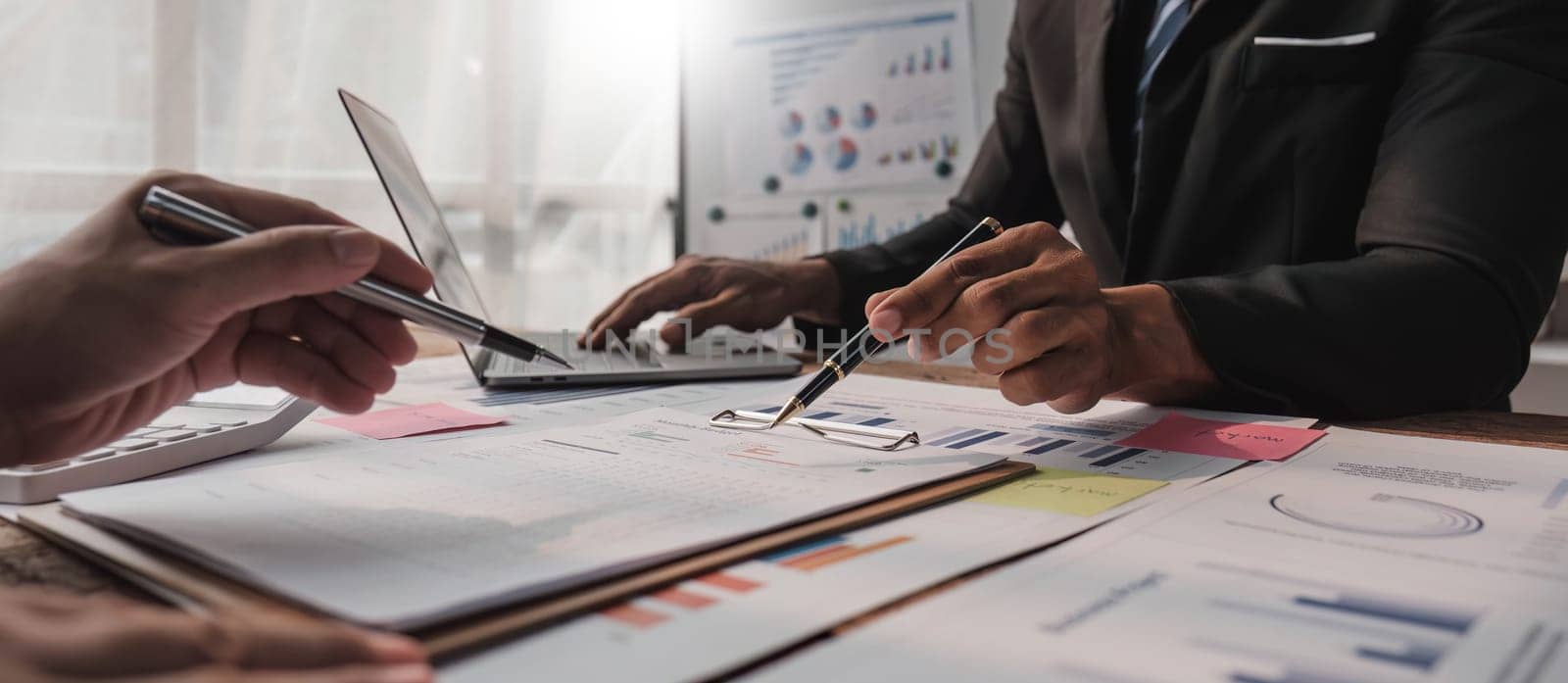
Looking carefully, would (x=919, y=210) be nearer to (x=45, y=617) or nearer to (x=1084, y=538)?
(x=1084, y=538)

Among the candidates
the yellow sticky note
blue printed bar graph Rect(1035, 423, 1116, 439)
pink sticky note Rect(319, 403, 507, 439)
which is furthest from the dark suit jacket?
pink sticky note Rect(319, 403, 507, 439)

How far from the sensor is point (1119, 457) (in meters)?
0.55

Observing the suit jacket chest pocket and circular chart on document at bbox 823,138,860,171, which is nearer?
the suit jacket chest pocket

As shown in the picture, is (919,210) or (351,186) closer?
(351,186)

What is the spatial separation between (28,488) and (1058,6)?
3.53 feet

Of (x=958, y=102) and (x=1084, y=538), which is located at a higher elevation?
(x=958, y=102)

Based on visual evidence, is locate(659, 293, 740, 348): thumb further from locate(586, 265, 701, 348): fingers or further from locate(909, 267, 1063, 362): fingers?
locate(909, 267, 1063, 362): fingers

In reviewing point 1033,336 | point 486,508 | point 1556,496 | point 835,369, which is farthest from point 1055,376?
point 486,508

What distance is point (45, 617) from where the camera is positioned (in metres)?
0.26

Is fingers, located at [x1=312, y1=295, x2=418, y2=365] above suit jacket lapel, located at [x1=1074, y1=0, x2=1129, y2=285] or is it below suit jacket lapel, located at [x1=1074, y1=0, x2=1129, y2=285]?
below

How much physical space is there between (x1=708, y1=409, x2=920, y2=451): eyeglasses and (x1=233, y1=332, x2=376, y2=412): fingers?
22cm

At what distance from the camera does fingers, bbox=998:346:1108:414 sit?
2.02 ft

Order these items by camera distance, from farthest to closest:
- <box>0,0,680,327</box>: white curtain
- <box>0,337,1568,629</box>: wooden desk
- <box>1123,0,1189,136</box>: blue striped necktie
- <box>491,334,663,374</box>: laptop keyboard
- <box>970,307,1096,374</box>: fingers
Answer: <box>0,0,680,327</box>: white curtain < <box>1123,0,1189,136</box>: blue striped necktie < <box>491,334,663,374</box>: laptop keyboard < <box>970,307,1096,374</box>: fingers < <box>0,337,1568,629</box>: wooden desk

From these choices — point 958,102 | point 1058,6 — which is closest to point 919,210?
point 958,102
